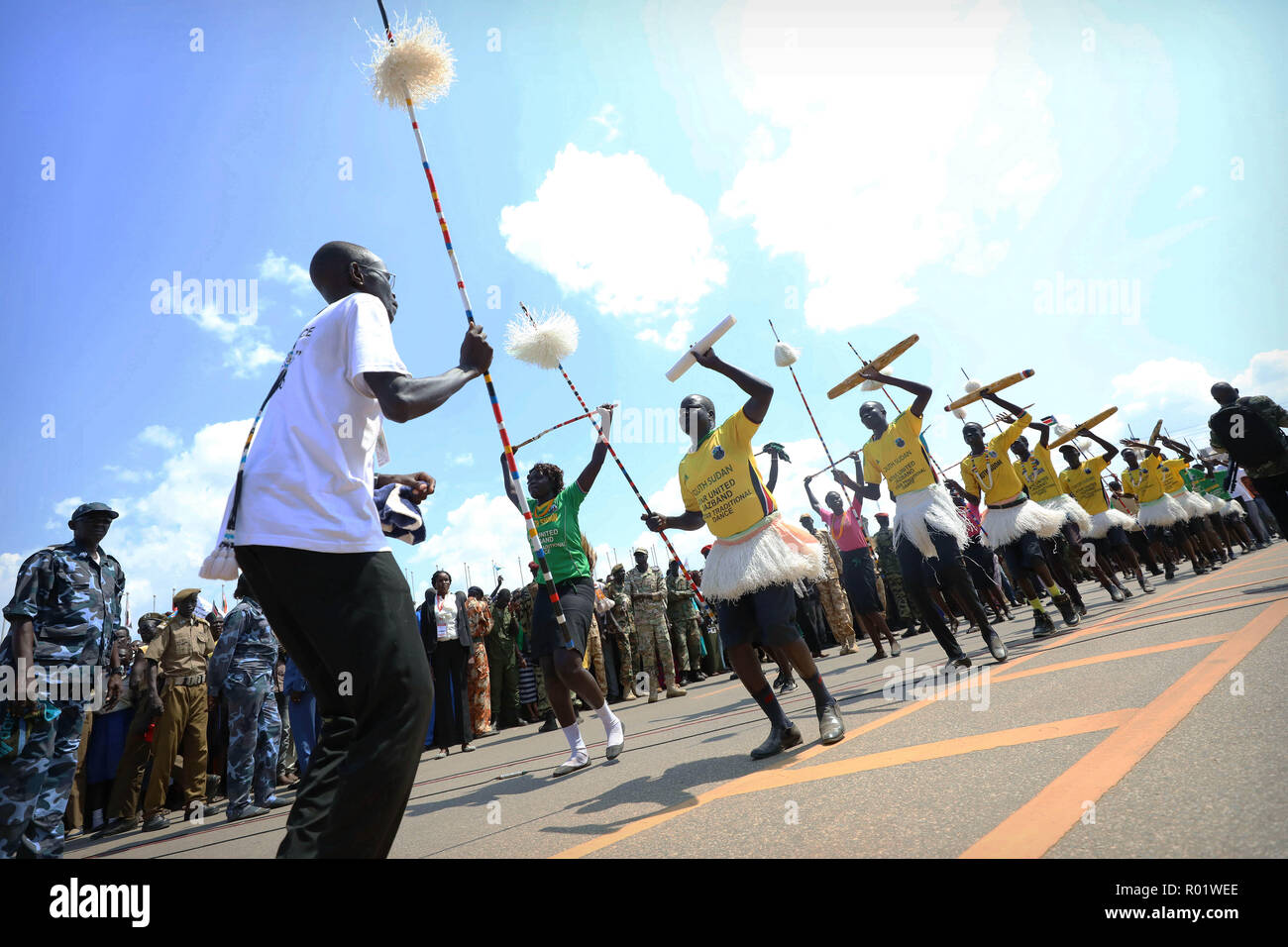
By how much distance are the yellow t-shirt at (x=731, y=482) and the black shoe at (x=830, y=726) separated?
118cm

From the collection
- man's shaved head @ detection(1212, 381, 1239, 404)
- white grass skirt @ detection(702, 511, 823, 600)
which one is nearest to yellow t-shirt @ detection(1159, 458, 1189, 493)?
man's shaved head @ detection(1212, 381, 1239, 404)

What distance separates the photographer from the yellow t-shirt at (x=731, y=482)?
14.1 ft

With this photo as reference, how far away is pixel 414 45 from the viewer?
3.96 metres

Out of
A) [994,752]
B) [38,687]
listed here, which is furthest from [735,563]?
[38,687]

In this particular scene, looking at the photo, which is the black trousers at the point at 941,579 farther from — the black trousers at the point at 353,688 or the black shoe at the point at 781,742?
the black trousers at the point at 353,688

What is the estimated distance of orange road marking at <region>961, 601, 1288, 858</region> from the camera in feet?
5.98

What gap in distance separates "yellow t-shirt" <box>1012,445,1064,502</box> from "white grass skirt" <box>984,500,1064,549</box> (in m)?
1.30

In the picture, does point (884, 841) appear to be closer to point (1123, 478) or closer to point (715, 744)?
point (715, 744)

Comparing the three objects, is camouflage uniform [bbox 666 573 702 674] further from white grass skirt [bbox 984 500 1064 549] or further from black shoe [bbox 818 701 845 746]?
black shoe [bbox 818 701 845 746]

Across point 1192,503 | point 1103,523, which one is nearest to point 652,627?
point 1103,523

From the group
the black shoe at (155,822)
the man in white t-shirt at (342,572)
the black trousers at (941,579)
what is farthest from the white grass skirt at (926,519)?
the black shoe at (155,822)

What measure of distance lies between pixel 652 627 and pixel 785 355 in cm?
621
